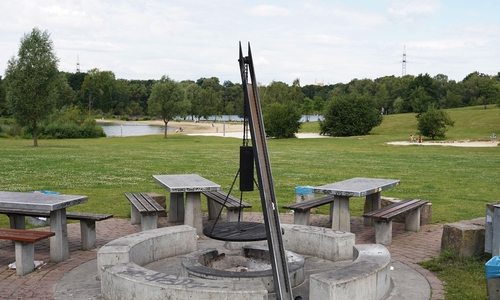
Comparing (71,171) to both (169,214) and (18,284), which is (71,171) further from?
(18,284)

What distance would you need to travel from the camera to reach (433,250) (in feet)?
26.3

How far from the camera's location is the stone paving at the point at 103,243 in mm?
6062

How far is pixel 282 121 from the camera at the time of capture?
4759 centimetres

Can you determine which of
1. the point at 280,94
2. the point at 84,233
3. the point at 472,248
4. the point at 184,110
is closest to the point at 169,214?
the point at 84,233

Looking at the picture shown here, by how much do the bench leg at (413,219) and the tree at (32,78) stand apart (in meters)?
27.3

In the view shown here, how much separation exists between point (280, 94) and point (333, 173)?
67279 mm

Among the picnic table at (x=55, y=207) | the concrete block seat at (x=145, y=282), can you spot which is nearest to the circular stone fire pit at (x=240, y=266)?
the concrete block seat at (x=145, y=282)

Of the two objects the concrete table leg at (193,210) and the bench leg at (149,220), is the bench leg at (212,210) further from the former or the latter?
the bench leg at (149,220)

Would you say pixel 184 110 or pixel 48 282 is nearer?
pixel 48 282

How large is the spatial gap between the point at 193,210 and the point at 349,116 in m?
41.7

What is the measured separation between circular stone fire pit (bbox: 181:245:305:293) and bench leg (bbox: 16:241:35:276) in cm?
202

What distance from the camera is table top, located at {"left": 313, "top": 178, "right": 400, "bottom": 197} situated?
8.47 m

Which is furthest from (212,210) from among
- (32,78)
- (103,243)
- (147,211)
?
(32,78)

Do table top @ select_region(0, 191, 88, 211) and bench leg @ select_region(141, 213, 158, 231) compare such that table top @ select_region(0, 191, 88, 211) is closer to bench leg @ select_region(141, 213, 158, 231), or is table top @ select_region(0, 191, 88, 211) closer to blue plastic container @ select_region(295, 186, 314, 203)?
bench leg @ select_region(141, 213, 158, 231)
